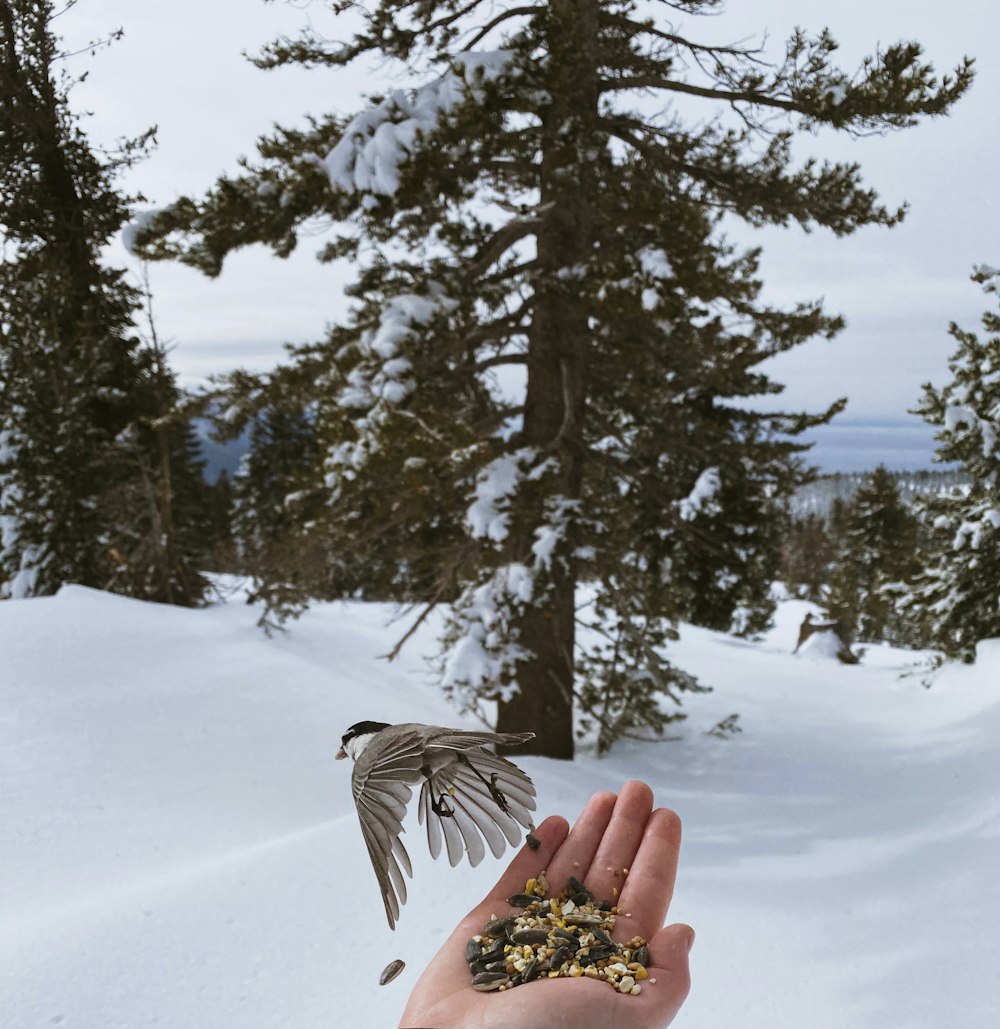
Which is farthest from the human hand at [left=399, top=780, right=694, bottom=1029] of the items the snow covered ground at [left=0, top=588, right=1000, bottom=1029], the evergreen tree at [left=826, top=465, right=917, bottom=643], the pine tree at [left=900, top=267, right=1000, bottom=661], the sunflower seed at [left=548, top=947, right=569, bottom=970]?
the evergreen tree at [left=826, top=465, right=917, bottom=643]

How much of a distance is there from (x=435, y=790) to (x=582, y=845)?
3.25 ft

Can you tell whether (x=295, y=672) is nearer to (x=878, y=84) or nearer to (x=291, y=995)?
(x=291, y=995)

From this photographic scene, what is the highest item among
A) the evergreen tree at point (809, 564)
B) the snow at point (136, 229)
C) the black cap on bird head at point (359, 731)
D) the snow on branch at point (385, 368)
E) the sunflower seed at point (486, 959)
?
the snow at point (136, 229)

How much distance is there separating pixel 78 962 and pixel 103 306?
1130 centimetres

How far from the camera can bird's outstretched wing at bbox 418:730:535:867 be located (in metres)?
1.97

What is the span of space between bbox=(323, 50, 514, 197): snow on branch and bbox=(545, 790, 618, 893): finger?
4017mm

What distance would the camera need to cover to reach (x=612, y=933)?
2.38m

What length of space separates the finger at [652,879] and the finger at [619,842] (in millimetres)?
35

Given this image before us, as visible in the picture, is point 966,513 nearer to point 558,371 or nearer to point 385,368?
point 558,371

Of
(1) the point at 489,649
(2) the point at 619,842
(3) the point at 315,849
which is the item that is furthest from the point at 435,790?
(1) the point at 489,649

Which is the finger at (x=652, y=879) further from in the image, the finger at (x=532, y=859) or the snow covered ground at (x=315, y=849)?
the snow covered ground at (x=315, y=849)

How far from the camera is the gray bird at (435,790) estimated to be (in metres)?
1.73

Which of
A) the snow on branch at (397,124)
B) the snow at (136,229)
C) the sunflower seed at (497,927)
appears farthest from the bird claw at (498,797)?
the snow at (136,229)

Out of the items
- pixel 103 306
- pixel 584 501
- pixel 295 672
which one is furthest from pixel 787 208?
pixel 103 306
